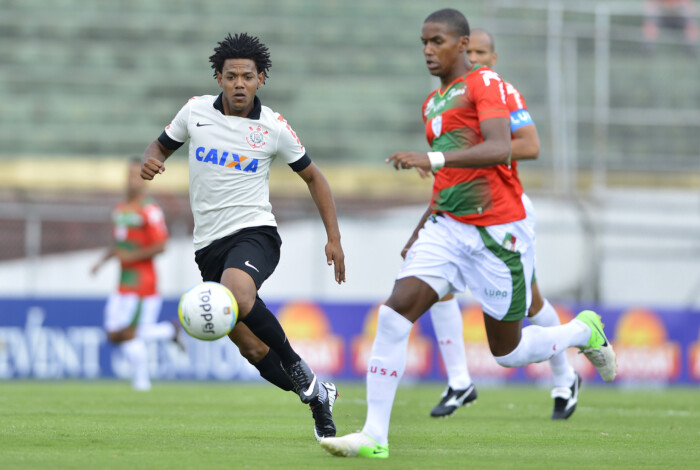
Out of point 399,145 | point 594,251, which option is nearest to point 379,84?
point 399,145

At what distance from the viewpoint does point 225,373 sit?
51.5 feet

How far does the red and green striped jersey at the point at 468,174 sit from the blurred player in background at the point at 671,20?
44.7 ft

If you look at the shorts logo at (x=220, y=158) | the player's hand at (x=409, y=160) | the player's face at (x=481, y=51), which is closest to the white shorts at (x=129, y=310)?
the player's face at (x=481, y=51)

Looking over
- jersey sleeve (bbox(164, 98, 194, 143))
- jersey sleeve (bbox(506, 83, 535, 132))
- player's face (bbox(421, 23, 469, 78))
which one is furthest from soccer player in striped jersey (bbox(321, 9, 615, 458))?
jersey sleeve (bbox(164, 98, 194, 143))

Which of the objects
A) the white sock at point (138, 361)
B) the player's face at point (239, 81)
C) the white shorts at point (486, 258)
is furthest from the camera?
the white sock at point (138, 361)

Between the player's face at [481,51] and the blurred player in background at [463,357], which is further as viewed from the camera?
the player's face at [481,51]

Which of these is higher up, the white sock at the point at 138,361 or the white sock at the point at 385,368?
the white sock at the point at 385,368

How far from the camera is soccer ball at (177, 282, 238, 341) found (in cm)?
633

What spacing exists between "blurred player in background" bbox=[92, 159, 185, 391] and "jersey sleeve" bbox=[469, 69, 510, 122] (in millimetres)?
7532

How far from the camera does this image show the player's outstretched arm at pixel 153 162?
21.8 feet

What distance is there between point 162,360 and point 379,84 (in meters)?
8.74

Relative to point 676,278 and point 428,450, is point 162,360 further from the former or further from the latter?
point 428,450

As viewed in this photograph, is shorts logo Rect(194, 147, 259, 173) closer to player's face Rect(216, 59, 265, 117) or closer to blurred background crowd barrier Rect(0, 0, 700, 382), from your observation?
player's face Rect(216, 59, 265, 117)

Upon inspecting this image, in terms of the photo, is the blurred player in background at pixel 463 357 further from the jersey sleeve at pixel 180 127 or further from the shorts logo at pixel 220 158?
the jersey sleeve at pixel 180 127
